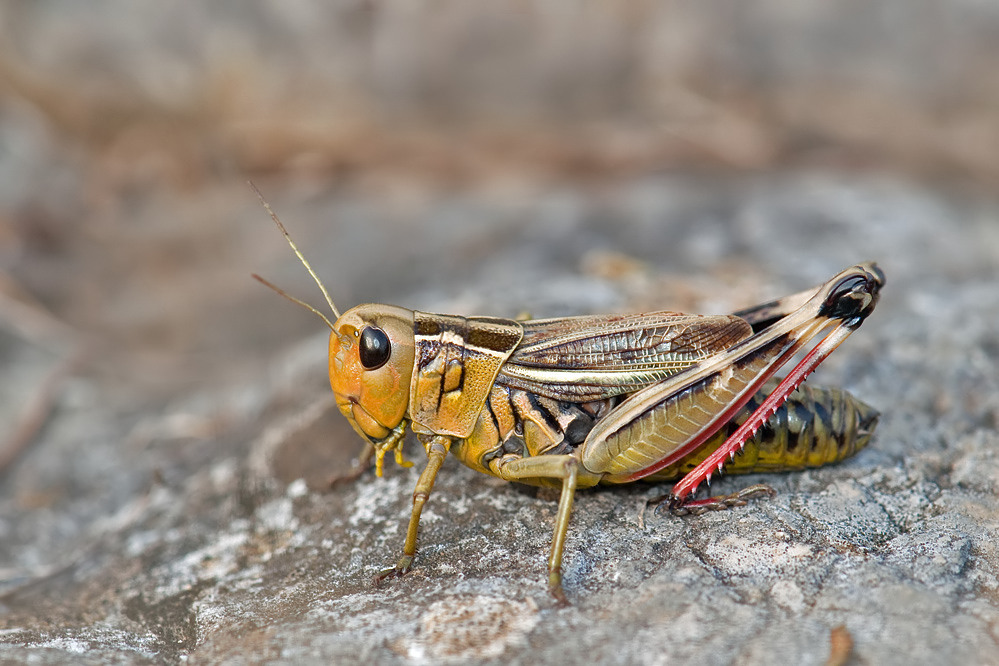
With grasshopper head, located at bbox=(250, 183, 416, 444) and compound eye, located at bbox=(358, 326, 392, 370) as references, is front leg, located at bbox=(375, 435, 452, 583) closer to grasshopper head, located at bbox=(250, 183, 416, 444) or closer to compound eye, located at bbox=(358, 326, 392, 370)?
grasshopper head, located at bbox=(250, 183, 416, 444)

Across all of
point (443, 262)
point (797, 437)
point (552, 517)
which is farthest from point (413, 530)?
point (443, 262)

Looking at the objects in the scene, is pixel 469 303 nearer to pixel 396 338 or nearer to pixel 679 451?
pixel 396 338

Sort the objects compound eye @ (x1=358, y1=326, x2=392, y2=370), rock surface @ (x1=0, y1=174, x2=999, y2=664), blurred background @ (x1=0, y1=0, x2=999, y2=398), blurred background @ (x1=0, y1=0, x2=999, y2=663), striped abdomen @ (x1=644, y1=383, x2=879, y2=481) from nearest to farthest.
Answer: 1. rock surface @ (x1=0, y1=174, x2=999, y2=664)
2. blurred background @ (x1=0, y1=0, x2=999, y2=663)
3. compound eye @ (x1=358, y1=326, x2=392, y2=370)
4. striped abdomen @ (x1=644, y1=383, x2=879, y2=481)
5. blurred background @ (x1=0, y1=0, x2=999, y2=398)

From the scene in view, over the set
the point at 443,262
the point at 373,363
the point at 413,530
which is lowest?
the point at 413,530

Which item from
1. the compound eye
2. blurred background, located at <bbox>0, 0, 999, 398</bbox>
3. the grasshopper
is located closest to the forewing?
the grasshopper

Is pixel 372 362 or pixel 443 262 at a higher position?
pixel 443 262

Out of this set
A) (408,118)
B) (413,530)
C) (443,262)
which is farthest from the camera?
(408,118)

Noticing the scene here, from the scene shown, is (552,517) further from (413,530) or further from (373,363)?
(373,363)

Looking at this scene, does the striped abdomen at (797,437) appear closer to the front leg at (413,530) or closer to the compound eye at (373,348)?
the front leg at (413,530)
